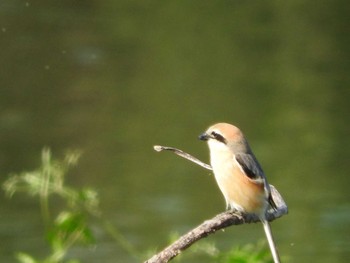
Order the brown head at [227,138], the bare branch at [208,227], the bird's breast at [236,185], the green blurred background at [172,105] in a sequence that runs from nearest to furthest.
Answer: the bare branch at [208,227]
the brown head at [227,138]
the bird's breast at [236,185]
the green blurred background at [172,105]

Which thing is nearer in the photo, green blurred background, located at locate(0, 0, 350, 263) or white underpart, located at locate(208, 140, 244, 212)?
white underpart, located at locate(208, 140, 244, 212)

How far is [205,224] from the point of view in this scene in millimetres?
4727

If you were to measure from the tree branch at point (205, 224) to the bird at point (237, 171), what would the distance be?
4 centimetres

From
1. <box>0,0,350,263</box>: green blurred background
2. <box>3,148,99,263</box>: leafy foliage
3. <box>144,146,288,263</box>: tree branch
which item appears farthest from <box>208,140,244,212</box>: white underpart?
<box>0,0,350,263</box>: green blurred background

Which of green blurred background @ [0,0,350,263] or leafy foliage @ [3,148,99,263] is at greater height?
green blurred background @ [0,0,350,263]

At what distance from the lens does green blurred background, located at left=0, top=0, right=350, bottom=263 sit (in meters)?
12.0

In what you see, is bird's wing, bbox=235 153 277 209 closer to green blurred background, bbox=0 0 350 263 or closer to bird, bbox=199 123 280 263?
bird, bbox=199 123 280 263

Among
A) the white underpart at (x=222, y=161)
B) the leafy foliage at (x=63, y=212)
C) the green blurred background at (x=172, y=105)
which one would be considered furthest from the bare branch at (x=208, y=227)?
the green blurred background at (x=172, y=105)

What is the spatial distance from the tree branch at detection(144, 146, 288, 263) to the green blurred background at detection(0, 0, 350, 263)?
514 centimetres

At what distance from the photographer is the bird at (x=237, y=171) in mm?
5641

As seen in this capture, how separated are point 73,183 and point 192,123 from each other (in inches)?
67.5

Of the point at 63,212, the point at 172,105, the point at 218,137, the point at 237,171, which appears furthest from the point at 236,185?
the point at 172,105

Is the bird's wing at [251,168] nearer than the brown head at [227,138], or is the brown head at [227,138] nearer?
the brown head at [227,138]

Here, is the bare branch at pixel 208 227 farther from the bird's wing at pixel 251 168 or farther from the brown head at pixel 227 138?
the brown head at pixel 227 138
